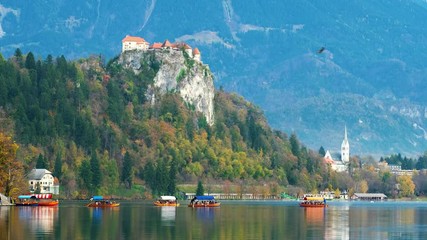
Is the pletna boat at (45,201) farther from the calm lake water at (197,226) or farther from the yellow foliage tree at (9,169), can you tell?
the calm lake water at (197,226)

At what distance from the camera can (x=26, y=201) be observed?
168875mm

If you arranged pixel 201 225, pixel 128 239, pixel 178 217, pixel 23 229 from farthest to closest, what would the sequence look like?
pixel 178 217, pixel 201 225, pixel 23 229, pixel 128 239

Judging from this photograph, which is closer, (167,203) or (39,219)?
(39,219)

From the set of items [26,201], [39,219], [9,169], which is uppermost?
[9,169]

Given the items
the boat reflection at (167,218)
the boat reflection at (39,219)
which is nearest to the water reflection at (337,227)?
the boat reflection at (167,218)

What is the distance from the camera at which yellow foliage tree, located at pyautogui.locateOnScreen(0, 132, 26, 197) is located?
158125 millimetres

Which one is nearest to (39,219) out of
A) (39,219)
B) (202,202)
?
(39,219)

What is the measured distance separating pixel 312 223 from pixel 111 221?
67.8 feet

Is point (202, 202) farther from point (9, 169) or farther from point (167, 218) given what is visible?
point (167, 218)

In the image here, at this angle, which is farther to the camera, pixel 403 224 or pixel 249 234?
pixel 403 224

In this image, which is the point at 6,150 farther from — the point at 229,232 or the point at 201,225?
the point at 229,232

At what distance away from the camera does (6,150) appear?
518 ft

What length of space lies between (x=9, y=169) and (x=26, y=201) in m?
6.72

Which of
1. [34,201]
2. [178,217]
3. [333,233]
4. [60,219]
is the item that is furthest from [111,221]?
[34,201]
